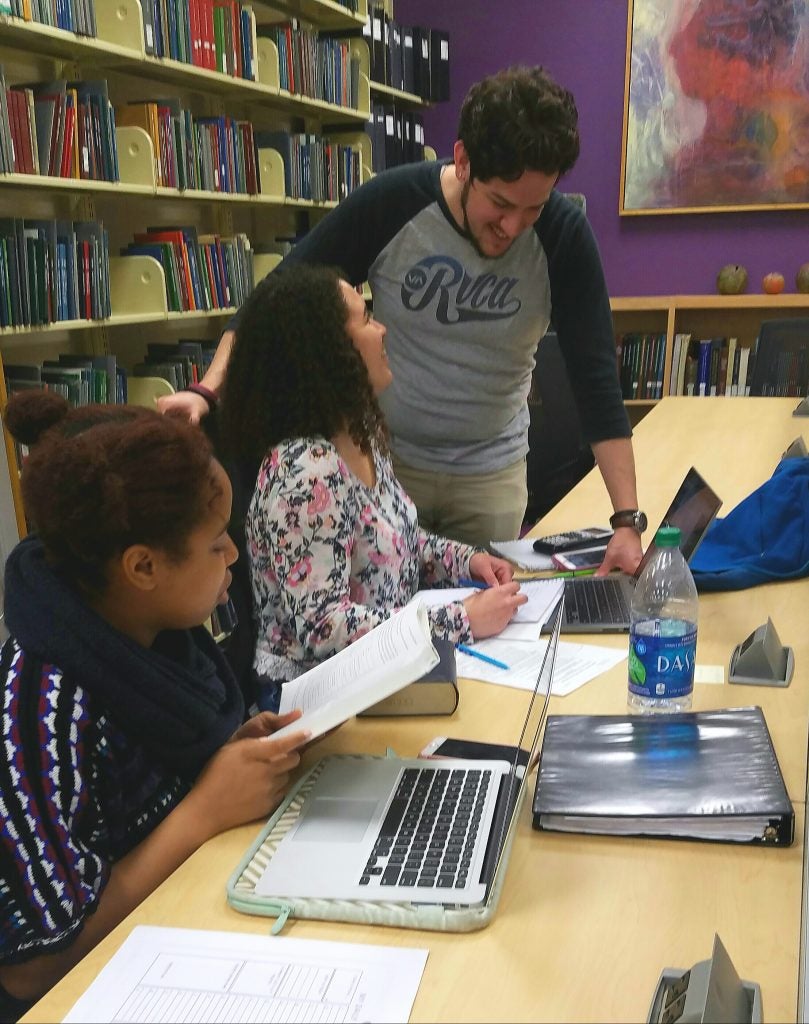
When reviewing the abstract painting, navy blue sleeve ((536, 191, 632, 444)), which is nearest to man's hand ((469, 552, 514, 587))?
navy blue sleeve ((536, 191, 632, 444))

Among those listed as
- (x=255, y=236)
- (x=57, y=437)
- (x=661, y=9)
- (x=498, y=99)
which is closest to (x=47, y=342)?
(x=255, y=236)

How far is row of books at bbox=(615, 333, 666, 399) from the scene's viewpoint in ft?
15.2

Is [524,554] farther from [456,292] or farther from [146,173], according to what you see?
[146,173]

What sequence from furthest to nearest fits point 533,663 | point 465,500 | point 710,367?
point 710,367
point 465,500
point 533,663

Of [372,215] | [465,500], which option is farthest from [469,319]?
[465,500]

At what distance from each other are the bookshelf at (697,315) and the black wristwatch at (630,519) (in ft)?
9.18

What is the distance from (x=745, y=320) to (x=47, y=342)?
3.44 meters

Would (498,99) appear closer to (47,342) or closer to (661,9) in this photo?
(47,342)

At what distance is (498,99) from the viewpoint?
60.7 inches

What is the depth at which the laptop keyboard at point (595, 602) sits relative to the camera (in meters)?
1.47

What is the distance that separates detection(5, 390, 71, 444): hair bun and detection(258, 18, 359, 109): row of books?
2660mm

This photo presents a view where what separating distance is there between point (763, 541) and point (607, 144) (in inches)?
140

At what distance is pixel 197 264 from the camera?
2.97 m

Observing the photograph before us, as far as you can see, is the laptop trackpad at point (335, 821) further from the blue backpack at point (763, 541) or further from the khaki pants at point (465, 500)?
the khaki pants at point (465, 500)
